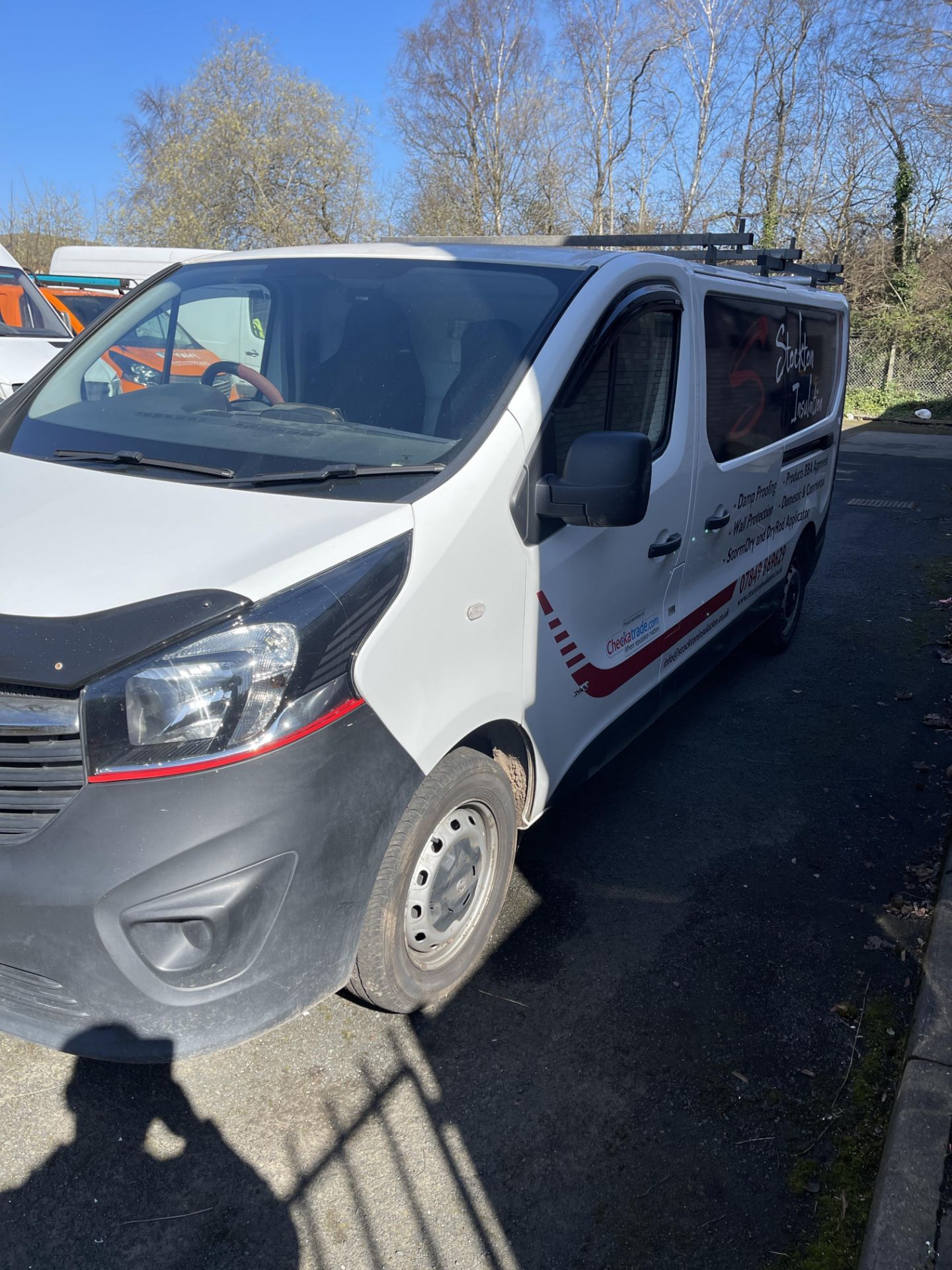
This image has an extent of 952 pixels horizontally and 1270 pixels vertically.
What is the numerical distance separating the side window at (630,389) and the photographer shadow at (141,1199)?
6.60 ft

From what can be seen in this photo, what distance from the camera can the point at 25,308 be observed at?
9.31 meters

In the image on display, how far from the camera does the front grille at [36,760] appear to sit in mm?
1944

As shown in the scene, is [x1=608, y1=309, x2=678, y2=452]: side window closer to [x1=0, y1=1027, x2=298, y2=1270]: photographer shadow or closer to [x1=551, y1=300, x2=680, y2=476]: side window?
[x1=551, y1=300, x2=680, y2=476]: side window

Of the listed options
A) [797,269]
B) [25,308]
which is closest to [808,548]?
[797,269]

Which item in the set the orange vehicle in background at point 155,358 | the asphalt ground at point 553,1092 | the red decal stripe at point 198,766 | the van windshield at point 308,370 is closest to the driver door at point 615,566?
the van windshield at point 308,370

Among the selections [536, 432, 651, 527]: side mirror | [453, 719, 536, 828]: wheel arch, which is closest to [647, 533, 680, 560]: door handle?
[536, 432, 651, 527]: side mirror

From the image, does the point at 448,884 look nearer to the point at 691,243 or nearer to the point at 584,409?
the point at 584,409

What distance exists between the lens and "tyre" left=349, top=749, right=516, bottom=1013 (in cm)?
241

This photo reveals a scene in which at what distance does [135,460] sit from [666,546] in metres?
1.89

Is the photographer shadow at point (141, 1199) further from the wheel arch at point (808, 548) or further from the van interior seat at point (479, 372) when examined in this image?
the wheel arch at point (808, 548)

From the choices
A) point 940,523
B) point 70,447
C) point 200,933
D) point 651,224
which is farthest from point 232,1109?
point 651,224

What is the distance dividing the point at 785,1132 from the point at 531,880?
127 cm

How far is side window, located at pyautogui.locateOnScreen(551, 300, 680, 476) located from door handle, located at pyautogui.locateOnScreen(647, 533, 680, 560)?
1.12 ft

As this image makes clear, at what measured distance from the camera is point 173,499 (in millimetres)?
2443
